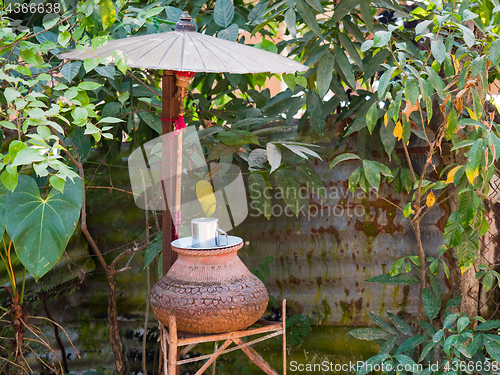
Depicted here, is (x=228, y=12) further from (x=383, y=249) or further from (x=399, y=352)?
(x=399, y=352)

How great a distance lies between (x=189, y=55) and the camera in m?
1.18

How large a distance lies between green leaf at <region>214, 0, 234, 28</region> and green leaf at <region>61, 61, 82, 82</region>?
1.78ft

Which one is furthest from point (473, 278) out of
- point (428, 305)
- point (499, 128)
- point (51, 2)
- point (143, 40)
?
point (51, 2)

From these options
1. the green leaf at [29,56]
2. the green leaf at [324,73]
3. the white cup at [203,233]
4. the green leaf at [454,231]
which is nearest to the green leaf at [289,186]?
the green leaf at [324,73]

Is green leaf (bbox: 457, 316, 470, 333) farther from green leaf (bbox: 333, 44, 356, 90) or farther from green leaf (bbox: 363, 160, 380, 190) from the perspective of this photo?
green leaf (bbox: 333, 44, 356, 90)

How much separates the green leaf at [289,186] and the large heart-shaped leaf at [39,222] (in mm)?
721

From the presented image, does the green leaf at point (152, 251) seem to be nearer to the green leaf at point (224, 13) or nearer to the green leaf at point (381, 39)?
the green leaf at point (224, 13)

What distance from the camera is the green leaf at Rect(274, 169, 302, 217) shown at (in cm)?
168

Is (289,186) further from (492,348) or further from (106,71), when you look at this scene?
(492,348)

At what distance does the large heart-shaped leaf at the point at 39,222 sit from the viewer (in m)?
1.28

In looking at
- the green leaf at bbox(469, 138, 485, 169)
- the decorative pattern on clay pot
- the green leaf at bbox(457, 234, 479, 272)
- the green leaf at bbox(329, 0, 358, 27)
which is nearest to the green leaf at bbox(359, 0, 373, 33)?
the green leaf at bbox(329, 0, 358, 27)

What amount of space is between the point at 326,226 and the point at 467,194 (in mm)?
773

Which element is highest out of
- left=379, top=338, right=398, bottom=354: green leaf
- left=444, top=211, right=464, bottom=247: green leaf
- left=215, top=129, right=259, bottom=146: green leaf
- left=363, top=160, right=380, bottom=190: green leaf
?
left=215, top=129, right=259, bottom=146: green leaf

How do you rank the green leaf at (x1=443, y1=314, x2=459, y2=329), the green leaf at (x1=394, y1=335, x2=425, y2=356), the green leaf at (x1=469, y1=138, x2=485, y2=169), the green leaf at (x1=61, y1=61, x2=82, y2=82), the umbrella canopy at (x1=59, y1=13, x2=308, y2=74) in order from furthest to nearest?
the green leaf at (x1=394, y1=335, x2=425, y2=356)
the green leaf at (x1=443, y1=314, x2=459, y2=329)
the green leaf at (x1=61, y1=61, x2=82, y2=82)
the green leaf at (x1=469, y1=138, x2=485, y2=169)
the umbrella canopy at (x1=59, y1=13, x2=308, y2=74)
